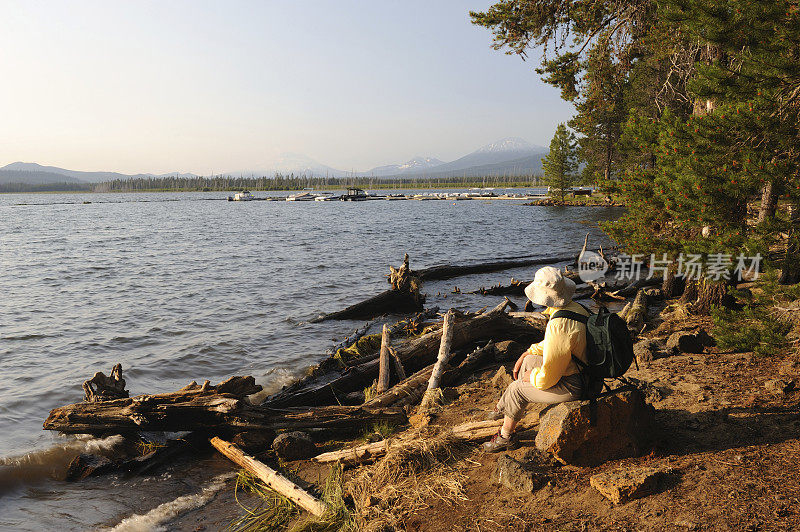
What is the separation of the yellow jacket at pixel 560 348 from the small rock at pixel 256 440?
14.5 ft

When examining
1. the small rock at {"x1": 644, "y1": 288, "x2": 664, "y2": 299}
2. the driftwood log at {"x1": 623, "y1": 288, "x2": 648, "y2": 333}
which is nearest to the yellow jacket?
the driftwood log at {"x1": 623, "y1": 288, "x2": 648, "y2": 333}

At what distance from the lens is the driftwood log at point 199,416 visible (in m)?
7.34

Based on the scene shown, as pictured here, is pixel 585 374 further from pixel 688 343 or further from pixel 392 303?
pixel 392 303

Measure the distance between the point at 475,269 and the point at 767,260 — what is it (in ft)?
53.8

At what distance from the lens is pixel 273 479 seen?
6238mm

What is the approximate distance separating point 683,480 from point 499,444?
186cm

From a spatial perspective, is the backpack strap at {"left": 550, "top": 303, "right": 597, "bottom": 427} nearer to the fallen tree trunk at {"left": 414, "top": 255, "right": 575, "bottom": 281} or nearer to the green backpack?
the green backpack

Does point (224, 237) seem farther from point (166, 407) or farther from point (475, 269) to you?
point (166, 407)

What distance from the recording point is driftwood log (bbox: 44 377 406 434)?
7344mm

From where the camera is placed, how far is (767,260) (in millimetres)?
7852

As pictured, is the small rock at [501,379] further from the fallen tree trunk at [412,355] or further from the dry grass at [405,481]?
the dry grass at [405,481]

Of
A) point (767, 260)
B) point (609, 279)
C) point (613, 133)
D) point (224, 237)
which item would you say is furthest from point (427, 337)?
point (613, 133)

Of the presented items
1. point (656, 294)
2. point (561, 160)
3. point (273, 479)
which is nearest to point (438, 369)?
point (273, 479)

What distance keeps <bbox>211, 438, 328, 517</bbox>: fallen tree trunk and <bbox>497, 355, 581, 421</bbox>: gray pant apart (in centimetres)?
231
